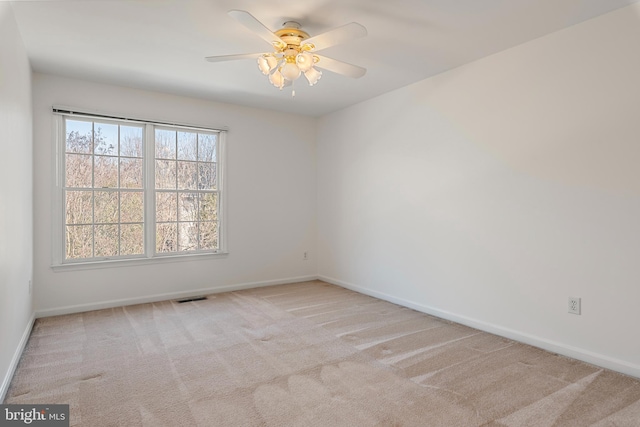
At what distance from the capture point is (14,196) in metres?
2.63

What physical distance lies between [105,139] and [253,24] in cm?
278

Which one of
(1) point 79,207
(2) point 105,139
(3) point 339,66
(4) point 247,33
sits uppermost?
(4) point 247,33

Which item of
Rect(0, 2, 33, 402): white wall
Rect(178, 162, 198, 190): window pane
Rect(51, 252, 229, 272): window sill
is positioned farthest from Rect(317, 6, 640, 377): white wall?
Rect(0, 2, 33, 402): white wall

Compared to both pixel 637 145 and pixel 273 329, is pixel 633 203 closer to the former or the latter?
pixel 637 145

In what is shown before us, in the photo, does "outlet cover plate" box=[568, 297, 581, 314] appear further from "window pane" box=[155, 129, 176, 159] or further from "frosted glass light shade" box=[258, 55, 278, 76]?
"window pane" box=[155, 129, 176, 159]

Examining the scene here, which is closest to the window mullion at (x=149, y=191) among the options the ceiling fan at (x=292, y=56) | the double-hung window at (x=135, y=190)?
the double-hung window at (x=135, y=190)

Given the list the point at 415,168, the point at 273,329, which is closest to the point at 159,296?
the point at 273,329

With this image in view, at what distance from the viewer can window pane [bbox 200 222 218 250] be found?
4.75 metres

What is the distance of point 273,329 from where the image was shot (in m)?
3.39

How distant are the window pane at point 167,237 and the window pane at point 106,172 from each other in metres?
0.72

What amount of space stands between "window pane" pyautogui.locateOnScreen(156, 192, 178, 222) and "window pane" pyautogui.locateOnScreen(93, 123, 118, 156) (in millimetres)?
700

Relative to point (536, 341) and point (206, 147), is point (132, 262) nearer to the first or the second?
point (206, 147)

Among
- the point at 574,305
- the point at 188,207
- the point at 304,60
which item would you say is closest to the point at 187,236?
the point at 188,207

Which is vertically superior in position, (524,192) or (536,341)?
(524,192)
